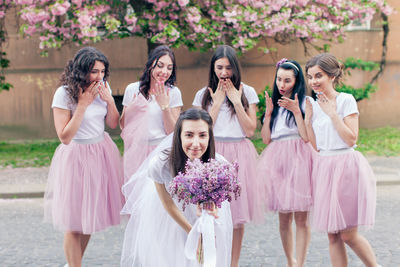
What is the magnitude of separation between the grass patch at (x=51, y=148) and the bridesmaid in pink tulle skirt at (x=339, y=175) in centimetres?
658

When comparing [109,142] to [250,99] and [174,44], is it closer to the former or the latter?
[250,99]

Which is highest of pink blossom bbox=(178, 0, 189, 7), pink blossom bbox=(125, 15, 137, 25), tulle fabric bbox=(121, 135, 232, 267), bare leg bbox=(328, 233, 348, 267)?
pink blossom bbox=(178, 0, 189, 7)

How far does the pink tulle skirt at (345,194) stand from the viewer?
12.8 ft

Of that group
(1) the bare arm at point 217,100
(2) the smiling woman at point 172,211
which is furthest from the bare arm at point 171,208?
(1) the bare arm at point 217,100

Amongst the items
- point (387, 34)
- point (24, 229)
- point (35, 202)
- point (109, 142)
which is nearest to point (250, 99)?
point (109, 142)

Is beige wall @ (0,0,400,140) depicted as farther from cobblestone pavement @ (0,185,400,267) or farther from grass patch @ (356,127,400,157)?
cobblestone pavement @ (0,185,400,267)

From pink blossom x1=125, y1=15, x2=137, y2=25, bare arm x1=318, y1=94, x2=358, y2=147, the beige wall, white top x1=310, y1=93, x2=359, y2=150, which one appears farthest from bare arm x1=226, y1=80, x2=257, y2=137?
the beige wall

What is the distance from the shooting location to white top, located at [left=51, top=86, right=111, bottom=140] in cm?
416

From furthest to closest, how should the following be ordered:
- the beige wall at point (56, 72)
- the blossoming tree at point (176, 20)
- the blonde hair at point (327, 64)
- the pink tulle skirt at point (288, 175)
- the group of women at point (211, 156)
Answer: the beige wall at point (56, 72) < the blossoming tree at point (176, 20) < the pink tulle skirt at point (288, 175) < the blonde hair at point (327, 64) < the group of women at point (211, 156)

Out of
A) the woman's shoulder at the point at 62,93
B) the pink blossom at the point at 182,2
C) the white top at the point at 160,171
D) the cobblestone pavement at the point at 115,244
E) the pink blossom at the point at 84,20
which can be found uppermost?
the pink blossom at the point at 182,2

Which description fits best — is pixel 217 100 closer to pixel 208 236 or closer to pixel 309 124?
pixel 309 124

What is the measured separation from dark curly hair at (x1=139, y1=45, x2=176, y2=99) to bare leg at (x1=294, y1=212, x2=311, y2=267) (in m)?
1.62

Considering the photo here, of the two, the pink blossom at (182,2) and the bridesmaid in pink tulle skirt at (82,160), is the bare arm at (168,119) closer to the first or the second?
the bridesmaid in pink tulle skirt at (82,160)

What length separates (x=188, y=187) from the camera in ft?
9.69
